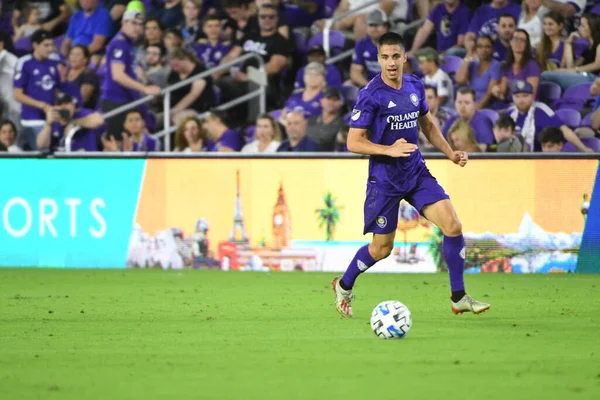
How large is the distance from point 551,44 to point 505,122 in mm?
1559

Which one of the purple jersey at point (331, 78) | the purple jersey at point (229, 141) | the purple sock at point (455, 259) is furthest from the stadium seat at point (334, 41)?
the purple sock at point (455, 259)

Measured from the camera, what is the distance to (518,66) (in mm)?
15562

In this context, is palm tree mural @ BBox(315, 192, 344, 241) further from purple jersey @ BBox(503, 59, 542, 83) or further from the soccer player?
the soccer player

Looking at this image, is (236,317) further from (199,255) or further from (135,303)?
(199,255)

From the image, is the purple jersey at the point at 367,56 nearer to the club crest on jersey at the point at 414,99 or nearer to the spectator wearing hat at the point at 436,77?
the spectator wearing hat at the point at 436,77

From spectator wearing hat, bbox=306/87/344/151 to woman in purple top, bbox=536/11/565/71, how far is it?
2748mm

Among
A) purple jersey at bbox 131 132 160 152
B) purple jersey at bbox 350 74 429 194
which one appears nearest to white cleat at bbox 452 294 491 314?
purple jersey at bbox 350 74 429 194

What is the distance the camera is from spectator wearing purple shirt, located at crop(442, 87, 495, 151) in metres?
15.0

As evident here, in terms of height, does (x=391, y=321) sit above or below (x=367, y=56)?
below

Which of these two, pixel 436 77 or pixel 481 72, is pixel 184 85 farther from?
pixel 481 72

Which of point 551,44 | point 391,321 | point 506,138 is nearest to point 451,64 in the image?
point 551,44

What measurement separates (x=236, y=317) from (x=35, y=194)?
6.17 m

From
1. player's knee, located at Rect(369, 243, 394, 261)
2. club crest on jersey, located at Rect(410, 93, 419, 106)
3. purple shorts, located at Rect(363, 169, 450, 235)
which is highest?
club crest on jersey, located at Rect(410, 93, 419, 106)

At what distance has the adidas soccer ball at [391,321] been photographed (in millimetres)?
8352
